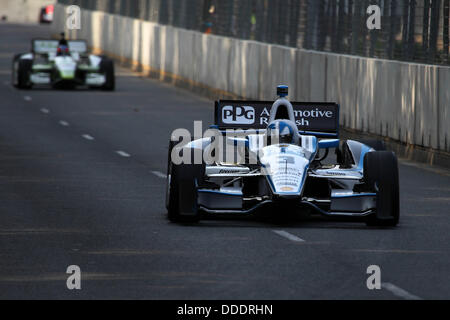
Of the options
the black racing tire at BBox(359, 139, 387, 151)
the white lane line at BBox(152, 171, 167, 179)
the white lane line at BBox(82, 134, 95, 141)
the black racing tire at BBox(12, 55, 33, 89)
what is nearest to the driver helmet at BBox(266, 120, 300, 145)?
the black racing tire at BBox(359, 139, 387, 151)

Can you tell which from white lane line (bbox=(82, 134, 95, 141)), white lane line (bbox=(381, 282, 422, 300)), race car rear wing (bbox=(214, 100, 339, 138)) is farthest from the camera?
white lane line (bbox=(82, 134, 95, 141))

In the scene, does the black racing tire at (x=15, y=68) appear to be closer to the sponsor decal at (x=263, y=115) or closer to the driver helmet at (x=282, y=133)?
the sponsor decal at (x=263, y=115)

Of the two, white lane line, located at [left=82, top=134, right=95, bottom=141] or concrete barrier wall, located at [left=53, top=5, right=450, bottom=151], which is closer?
concrete barrier wall, located at [left=53, top=5, right=450, bottom=151]

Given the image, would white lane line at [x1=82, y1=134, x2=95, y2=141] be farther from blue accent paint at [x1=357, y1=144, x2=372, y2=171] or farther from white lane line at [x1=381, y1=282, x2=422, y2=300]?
white lane line at [x1=381, y1=282, x2=422, y2=300]

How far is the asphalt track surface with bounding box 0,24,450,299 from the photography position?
424 inches

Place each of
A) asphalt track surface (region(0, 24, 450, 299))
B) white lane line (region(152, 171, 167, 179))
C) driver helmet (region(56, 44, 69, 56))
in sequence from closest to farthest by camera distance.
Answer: asphalt track surface (region(0, 24, 450, 299)), white lane line (region(152, 171, 167, 179)), driver helmet (region(56, 44, 69, 56))

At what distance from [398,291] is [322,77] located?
61.4ft

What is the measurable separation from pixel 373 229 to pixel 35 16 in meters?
115

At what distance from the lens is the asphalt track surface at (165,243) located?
10.8 m

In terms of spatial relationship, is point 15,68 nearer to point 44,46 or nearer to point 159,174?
point 44,46

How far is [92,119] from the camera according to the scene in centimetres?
3172

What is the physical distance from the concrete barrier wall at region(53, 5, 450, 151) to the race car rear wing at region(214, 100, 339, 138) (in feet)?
18.2
